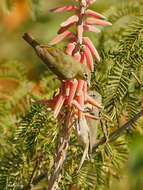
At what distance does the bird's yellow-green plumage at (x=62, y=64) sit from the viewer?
0.91 m

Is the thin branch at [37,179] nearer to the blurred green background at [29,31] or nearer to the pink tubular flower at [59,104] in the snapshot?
the pink tubular flower at [59,104]

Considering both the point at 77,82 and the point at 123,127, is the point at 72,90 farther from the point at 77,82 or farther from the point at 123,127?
the point at 123,127

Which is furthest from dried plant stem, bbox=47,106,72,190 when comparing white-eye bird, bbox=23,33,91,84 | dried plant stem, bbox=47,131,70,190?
white-eye bird, bbox=23,33,91,84

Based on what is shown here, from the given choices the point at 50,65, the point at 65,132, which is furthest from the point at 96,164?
the point at 50,65

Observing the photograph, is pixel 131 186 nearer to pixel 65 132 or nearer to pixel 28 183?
pixel 28 183

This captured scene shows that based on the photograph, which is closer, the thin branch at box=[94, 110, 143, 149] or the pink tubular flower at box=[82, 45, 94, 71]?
the pink tubular flower at box=[82, 45, 94, 71]

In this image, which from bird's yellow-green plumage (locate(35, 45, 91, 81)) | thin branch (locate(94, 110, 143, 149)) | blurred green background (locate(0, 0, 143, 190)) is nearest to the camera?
bird's yellow-green plumage (locate(35, 45, 91, 81))

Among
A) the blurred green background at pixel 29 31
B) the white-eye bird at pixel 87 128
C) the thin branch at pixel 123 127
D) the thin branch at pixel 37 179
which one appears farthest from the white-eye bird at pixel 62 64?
the blurred green background at pixel 29 31

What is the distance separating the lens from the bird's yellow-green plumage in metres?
0.91

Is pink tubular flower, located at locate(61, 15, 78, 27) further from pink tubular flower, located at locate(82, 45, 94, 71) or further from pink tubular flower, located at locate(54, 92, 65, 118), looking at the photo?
pink tubular flower, located at locate(54, 92, 65, 118)

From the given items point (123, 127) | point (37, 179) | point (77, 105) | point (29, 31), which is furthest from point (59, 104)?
point (29, 31)

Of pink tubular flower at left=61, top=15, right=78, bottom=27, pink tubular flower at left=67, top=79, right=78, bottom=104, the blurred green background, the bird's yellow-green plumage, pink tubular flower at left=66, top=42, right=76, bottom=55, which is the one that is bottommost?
pink tubular flower at left=67, top=79, right=78, bottom=104

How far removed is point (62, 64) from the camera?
36.2 inches

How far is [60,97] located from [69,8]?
0.24m
